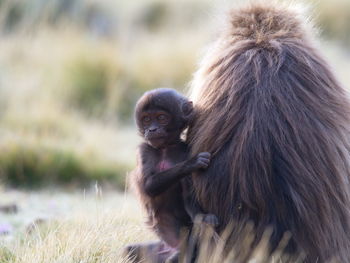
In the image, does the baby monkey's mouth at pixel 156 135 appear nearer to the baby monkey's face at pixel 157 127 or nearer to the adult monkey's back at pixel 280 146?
the baby monkey's face at pixel 157 127

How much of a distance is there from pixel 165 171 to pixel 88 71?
824cm

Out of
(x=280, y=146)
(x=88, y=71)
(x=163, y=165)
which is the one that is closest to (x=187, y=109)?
(x=163, y=165)

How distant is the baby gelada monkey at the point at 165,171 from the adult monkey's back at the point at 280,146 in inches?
3.3

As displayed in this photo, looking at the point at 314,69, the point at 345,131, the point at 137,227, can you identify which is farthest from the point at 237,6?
the point at 137,227

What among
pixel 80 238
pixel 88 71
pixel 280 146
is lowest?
pixel 80 238

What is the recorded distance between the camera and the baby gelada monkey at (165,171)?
3918 mm

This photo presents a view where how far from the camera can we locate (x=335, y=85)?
13.4 ft

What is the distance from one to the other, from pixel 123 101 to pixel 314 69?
761cm

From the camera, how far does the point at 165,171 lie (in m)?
3.89

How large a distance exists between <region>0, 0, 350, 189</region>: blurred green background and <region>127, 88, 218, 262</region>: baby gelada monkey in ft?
2.32

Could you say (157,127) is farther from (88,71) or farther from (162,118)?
(88,71)

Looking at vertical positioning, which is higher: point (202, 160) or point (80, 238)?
point (202, 160)

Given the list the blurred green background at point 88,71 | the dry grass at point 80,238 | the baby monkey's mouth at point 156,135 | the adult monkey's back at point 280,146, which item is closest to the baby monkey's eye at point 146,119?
the baby monkey's mouth at point 156,135

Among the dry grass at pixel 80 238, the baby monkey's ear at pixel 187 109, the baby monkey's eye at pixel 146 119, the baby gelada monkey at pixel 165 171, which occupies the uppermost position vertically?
the baby monkey's ear at pixel 187 109
